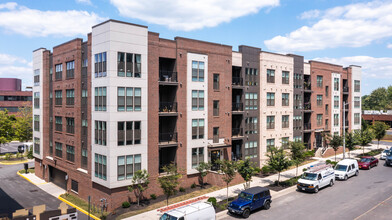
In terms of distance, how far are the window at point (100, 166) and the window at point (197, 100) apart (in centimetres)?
1217

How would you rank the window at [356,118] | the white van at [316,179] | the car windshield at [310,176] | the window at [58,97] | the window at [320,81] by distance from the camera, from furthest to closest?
1. the window at [356,118]
2. the window at [320,81]
3. the window at [58,97]
4. the car windshield at [310,176]
5. the white van at [316,179]

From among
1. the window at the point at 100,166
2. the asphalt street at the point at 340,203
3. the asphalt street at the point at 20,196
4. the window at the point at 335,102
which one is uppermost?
the window at the point at 335,102

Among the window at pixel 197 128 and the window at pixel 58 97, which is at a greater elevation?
the window at pixel 58 97

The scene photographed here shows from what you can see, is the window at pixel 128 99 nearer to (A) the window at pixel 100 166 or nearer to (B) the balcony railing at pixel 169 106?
(B) the balcony railing at pixel 169 106

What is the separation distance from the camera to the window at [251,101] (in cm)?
4162

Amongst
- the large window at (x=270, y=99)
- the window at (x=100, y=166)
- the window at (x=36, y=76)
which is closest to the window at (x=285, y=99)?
the large window at (x=270, y=99)

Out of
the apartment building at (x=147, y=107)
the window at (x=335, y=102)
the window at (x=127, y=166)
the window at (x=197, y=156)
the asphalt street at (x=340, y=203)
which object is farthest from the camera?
the window at (x=335, y=102)

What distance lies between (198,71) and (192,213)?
742 inches

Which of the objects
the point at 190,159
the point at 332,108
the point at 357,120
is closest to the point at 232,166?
the point at 190,159

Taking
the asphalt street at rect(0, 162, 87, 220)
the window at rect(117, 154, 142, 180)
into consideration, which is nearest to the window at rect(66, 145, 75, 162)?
the asphalt street at rect(0, 162, 87, 220)

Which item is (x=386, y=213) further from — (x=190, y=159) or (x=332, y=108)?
(x=332, y=108)

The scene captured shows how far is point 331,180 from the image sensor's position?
112ft

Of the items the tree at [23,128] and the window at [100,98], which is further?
the tree at [23,128]

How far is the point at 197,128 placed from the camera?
35.1 m
